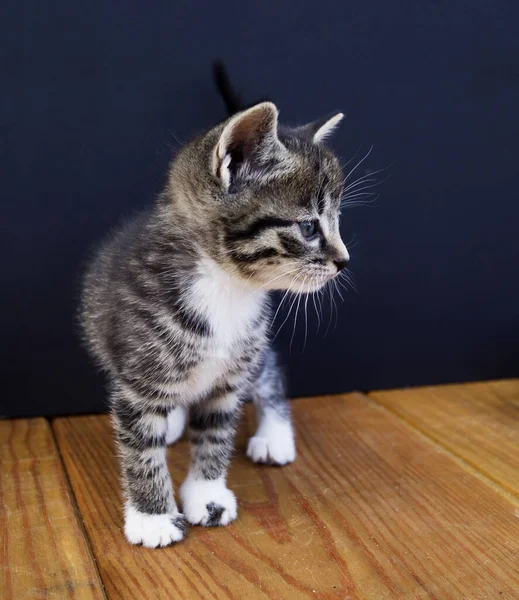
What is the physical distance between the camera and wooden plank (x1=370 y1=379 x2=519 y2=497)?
153 cm

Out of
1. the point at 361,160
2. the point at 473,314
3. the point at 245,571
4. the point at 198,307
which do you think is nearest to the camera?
the point at 245,571

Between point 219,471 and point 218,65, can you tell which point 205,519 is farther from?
point 218,65

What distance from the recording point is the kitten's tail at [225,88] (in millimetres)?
1677

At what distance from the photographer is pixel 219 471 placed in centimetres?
135

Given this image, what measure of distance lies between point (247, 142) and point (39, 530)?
0.75 m

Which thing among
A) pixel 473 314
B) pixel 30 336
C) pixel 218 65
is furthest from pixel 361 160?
pixel 30 336

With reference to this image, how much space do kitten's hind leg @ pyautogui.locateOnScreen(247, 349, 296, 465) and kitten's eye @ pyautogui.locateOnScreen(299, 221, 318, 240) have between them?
0.48 m

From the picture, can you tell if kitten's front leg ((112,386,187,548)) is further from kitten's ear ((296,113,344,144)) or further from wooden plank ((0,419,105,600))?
kitten's ear ((296,113,344,144))

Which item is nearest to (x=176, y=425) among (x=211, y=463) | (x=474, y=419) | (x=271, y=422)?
(x=271, y=422)

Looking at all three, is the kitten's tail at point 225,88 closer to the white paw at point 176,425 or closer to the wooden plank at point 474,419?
the white paw at point 176,425

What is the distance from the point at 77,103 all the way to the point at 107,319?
0.60 m

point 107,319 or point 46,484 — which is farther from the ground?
point 107,319

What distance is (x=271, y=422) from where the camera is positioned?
162 cm

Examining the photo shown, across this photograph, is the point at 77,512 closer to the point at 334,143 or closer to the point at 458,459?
the point at 458,459
